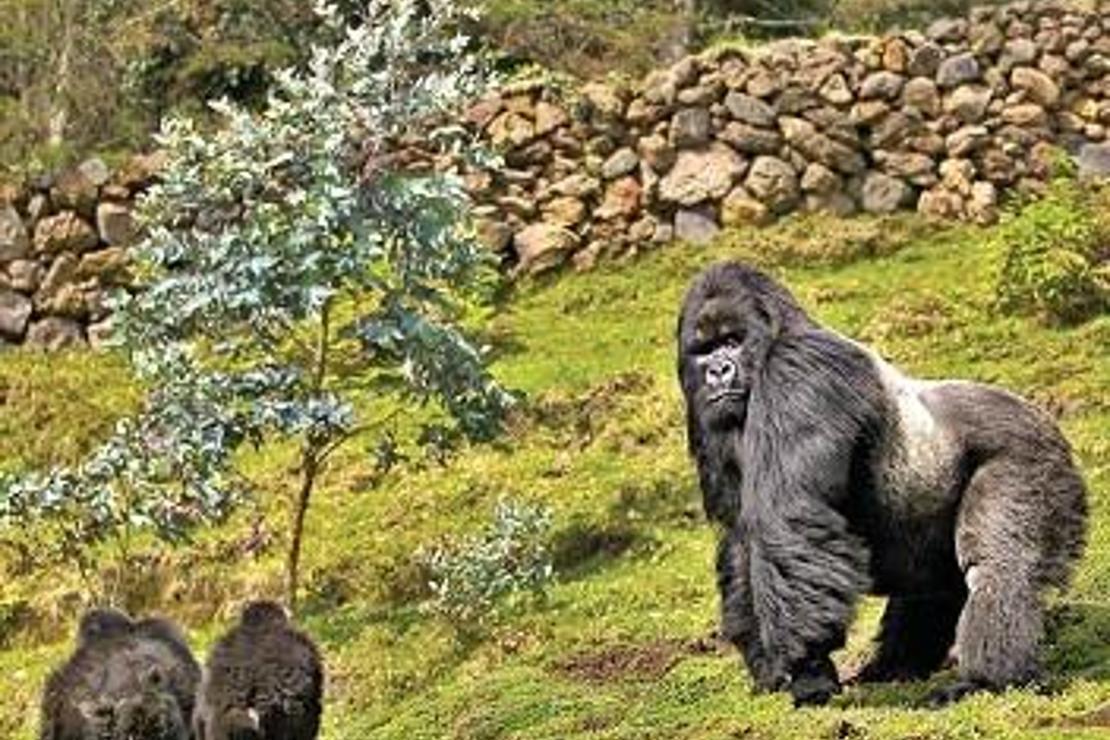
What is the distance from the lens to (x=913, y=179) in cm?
2261

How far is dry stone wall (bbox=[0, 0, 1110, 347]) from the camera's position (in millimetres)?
22469

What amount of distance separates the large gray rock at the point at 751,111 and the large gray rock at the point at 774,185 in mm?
384

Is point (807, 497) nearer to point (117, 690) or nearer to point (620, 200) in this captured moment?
point (117, 690)

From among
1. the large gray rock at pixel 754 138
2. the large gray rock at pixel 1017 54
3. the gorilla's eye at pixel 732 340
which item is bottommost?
the large gray rock at pixel 754 138

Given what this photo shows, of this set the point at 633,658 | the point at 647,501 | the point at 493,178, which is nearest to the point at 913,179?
the point at 493,178

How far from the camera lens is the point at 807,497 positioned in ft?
33.8

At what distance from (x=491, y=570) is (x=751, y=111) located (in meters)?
8.73

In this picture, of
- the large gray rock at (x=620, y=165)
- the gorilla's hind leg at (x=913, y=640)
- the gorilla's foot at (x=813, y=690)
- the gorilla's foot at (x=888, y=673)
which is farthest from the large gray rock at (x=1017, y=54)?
the gorilla's foot at (x=813, y=690)

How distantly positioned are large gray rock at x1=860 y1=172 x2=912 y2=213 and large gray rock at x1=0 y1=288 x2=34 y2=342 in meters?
7.74

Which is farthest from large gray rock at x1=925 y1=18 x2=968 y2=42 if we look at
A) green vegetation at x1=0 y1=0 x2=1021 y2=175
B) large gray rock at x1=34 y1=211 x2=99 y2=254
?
large gray rock at x1=34 y1=211 x2=99 y2=254

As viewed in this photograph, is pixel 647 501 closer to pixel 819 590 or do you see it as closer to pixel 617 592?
pixel 617 592

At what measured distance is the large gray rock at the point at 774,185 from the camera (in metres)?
22.5

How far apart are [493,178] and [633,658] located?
978 centimetres

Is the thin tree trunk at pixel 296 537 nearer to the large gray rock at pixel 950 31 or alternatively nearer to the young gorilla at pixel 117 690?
the young gorilla at pixel 117 690
